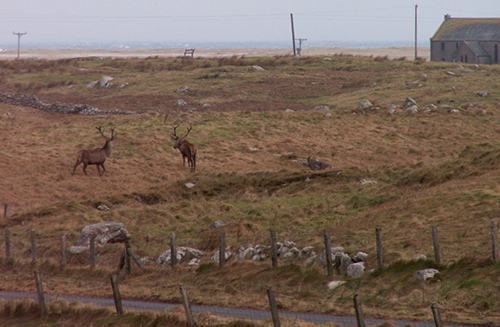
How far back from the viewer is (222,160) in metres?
34.8

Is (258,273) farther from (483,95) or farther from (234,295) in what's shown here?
(483,95)

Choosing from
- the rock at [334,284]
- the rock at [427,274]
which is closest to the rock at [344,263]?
the rock at [334,284]

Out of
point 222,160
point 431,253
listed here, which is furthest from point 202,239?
point 222,160

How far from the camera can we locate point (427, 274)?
15.1m

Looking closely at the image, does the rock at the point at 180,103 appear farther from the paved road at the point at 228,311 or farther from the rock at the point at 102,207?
the paved road at the point at 228,311

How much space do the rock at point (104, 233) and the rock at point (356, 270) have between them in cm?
800

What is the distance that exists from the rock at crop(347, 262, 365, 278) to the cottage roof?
3416 inches

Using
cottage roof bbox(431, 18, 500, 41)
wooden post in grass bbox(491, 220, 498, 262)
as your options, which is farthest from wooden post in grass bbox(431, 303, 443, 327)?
cottage roof bbox(431, 18, 500, 41)

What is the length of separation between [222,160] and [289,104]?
60.9ft

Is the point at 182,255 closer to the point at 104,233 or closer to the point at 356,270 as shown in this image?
the point at 104,233

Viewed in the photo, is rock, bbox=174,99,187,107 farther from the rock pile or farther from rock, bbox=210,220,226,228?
rock, bbox=210,220,226,228

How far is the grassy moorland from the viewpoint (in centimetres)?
1580

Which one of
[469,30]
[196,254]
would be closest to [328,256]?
[196,254]

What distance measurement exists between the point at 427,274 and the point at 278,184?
14477 mm
